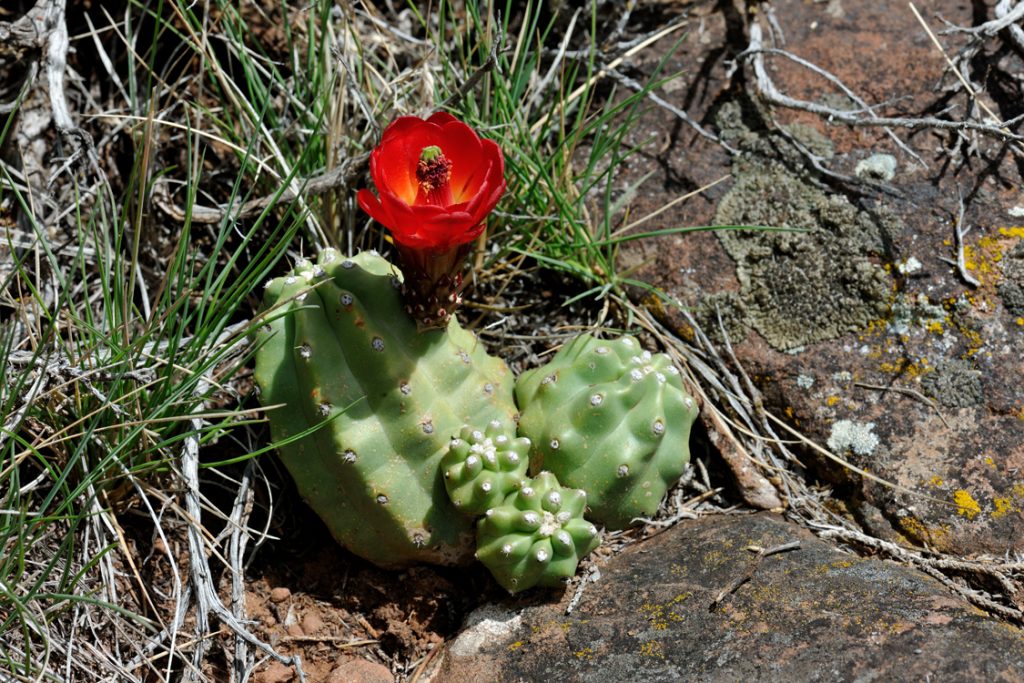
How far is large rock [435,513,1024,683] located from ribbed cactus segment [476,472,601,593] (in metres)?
0.13

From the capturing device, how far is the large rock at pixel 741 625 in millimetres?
1902

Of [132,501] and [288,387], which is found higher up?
[288,387]

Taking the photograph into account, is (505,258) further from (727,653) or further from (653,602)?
(727,653)

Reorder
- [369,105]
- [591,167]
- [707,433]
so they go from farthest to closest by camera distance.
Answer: [369,105] < [591,167] < [707,433]

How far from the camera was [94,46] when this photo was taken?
3.17 m

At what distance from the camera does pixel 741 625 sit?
210cm

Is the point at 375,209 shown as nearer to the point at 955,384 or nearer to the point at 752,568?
the point at 752,568

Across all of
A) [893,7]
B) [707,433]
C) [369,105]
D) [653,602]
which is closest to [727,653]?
[653,602]

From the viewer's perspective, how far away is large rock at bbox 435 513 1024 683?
1902 mm

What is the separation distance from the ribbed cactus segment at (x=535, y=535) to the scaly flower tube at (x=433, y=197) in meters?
0.50

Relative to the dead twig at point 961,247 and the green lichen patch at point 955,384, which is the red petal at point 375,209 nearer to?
the green lichen patch at point 955,384

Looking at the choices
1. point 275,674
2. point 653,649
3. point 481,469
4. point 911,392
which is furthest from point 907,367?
point 275,674

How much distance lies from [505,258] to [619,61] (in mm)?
915

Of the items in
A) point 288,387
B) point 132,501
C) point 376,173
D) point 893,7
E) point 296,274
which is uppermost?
point 893,7
